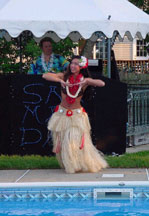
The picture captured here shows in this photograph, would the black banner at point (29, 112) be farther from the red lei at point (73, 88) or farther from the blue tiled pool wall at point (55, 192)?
the blue tiled pool wall at point (55, 192)

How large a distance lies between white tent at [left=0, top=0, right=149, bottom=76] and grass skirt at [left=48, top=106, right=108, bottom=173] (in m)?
1.87

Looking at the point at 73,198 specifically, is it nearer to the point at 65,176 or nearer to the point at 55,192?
the point at 55,192

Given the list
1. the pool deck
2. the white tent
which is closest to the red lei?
the pool deck

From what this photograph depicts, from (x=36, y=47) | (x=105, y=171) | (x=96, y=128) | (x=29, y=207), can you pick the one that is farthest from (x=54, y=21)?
(x=36, y=47)

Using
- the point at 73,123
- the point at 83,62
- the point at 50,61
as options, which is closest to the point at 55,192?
the point at 73,123

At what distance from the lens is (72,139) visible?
9242 mm

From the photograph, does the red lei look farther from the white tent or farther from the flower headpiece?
the white tent

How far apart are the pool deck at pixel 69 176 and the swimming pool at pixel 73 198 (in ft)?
2.20

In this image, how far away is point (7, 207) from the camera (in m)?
8.08

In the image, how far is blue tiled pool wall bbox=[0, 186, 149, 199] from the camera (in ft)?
26.4

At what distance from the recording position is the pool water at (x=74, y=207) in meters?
7.74

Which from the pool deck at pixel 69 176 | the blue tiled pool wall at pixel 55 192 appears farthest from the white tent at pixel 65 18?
the blue tiled pool wall at pixel 55 192

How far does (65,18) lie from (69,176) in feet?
9.79

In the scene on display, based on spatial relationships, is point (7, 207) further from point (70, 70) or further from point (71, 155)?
point (70, 70)
